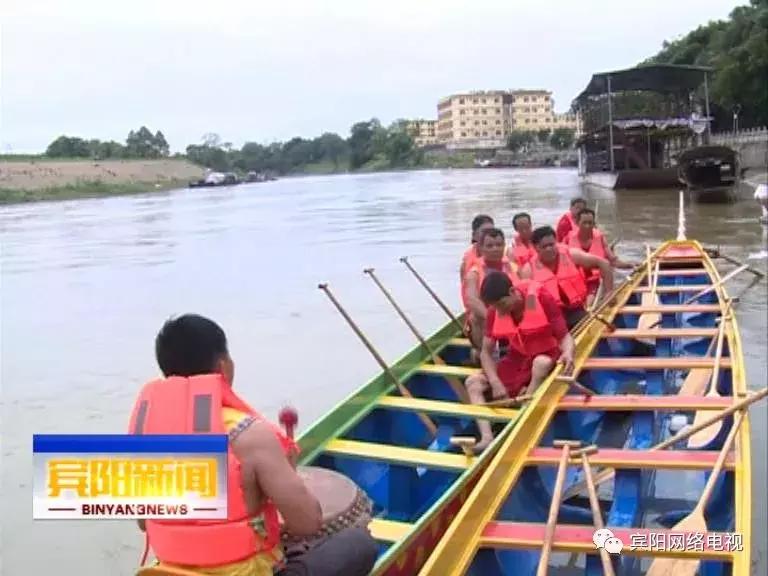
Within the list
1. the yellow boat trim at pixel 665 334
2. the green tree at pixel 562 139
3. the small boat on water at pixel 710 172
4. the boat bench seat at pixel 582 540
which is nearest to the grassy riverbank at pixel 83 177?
the green tree at pixel 562 139

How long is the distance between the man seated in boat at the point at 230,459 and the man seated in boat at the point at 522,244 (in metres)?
4.91

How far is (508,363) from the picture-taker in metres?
5.32

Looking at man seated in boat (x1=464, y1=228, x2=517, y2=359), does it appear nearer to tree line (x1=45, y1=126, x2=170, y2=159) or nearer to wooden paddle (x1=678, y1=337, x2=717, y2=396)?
wooden paddle (x1=678, y1=337, x2=717, y2=396)

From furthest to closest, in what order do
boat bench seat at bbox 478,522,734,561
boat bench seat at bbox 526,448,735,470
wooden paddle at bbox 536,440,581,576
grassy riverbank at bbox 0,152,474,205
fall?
1. grassy riverbank at bbox 0,152,474,205
2. boat bench seat at bbox 526,448,735,470
3. boat bench seat at bbox 478,522,734,561
4. wooden paddle at bbox 536,440,581,576

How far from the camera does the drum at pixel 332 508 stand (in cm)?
262

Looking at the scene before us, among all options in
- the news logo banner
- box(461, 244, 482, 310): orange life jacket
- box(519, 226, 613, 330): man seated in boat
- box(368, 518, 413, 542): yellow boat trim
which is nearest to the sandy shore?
box(461, 244, 482, 310): orange life jacket

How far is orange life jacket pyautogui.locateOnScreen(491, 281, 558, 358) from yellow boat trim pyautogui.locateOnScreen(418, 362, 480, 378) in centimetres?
54

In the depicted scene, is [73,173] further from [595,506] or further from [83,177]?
[595,506]

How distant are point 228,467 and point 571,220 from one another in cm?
732

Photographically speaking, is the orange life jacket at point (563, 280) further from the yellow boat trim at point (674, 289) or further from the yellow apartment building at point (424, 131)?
the yellow apartment building at point (424, 131)

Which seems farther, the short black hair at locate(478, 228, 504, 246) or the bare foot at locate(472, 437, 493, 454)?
the short black hair at locate(478, 228, 504, 246)

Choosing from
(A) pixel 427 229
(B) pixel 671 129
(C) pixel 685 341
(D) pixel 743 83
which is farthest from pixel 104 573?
(D) pixel 743 83

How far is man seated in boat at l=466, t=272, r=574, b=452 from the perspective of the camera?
5.04 meters

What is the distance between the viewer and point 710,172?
90.4ft
